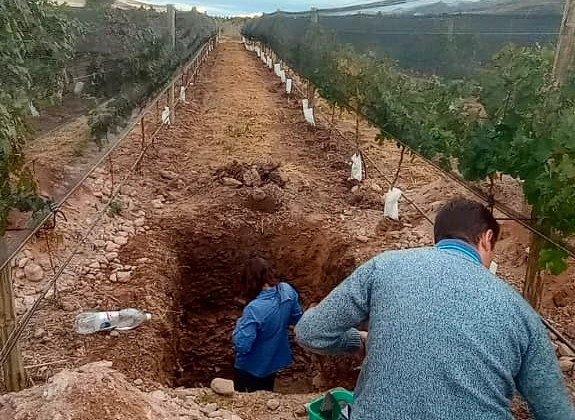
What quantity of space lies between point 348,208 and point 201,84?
12.8m

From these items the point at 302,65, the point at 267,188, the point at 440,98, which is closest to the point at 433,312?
the point at 440,98

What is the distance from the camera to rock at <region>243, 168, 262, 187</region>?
26.9 ft

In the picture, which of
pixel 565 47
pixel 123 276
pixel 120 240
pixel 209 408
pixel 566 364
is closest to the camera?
pixel 209 408

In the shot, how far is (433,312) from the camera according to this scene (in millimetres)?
1985

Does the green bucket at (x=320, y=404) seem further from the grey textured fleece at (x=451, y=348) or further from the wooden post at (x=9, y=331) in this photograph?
the wooden post at (x=9, y=331)

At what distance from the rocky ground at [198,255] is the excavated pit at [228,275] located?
0.05 ft

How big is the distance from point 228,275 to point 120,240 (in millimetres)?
1563

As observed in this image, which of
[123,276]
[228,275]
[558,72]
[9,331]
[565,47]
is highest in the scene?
[565,47]

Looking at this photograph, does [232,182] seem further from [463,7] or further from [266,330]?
[266,330]

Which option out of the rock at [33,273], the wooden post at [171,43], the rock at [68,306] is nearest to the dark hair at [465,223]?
the rock at [68,306]

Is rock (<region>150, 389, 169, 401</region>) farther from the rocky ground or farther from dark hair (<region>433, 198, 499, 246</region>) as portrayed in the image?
dark hair (<region>433, 198, 499, 246</region>)

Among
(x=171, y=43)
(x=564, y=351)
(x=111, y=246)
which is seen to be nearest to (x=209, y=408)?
(x=564, y=351)

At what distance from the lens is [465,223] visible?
2.21 meters

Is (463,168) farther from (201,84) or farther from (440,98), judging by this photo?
(201,84)
